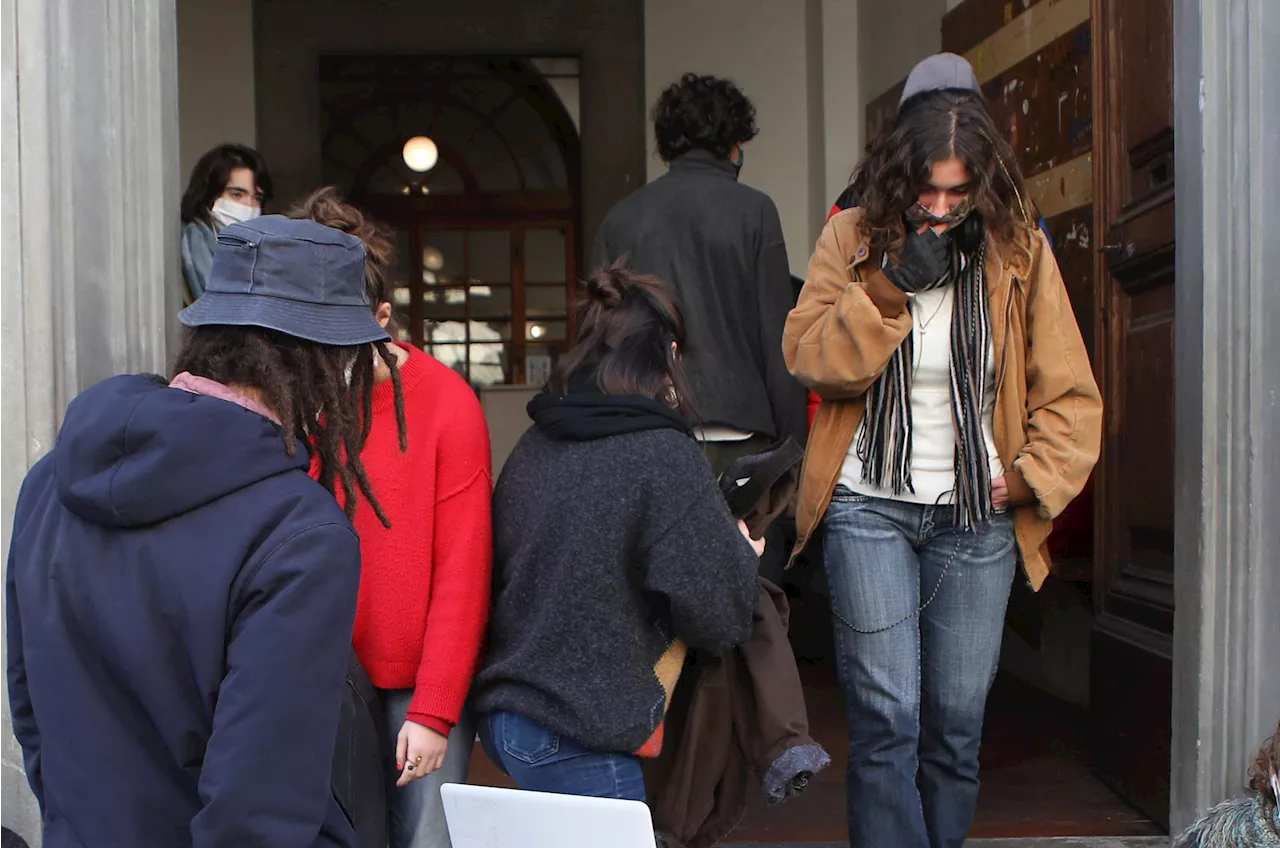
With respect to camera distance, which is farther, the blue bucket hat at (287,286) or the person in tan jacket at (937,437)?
the person in tan jacket at (937,437)

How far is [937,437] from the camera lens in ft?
9.81

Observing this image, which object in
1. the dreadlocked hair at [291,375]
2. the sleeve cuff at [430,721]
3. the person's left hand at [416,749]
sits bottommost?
the person's left hand at [416,749]

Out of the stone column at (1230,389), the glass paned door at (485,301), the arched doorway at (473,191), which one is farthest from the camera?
the glass paned door at (485,301)

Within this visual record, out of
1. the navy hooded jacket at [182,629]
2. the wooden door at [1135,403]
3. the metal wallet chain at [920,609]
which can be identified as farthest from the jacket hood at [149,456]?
the wooden door at [1135,403]

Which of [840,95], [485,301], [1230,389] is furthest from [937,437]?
[485,301]

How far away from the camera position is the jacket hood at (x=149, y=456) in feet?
5.28

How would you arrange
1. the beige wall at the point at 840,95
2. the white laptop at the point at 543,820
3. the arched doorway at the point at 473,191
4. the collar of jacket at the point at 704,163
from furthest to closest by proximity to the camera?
the arched doorway at the point at 473,191, the beige wall at the point at 840,95, the collar of jacket at the point at 704,163, the white laptop at the point at 543,820

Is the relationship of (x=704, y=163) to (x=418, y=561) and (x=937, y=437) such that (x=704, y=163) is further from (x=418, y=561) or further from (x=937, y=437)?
(x=418, y=561)

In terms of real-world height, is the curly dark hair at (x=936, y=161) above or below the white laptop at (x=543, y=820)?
above

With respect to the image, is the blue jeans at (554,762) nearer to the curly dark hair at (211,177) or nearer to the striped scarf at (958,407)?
the striped scarf at (958,407)

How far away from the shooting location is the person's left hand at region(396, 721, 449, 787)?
2420 mm

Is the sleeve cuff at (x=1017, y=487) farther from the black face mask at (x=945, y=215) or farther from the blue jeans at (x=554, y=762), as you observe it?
the blue jeans at (x=554, y=762)

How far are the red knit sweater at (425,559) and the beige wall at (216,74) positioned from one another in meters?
5.52

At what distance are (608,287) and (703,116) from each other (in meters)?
1.45
